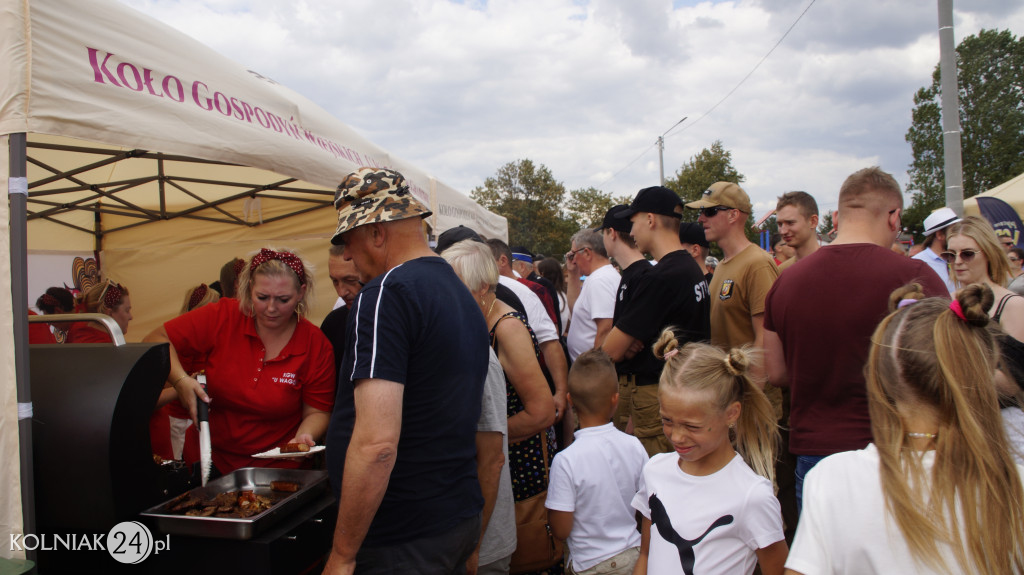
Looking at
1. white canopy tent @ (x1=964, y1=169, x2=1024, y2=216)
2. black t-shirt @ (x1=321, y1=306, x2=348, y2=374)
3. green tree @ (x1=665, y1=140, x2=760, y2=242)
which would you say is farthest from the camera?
green tree @ (x1=665, y1=140, x2=760, y2=242)

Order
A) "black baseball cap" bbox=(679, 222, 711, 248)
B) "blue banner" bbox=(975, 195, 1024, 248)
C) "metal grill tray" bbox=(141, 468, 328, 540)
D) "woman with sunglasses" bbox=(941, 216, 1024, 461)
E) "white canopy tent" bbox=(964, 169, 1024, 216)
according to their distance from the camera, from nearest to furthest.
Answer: "metal grill tray" bbox=(141, 468, 328, 540) < "woman with sunglasses" bbox=(941, 216, 1024, 461) < "black baseball cap" bbox=(679, 222, 711, 248) < "blue banner" bbox=(975, 195, 1024, 248) < "white canopy tent" bbox=(964, 169, 1024, 216)

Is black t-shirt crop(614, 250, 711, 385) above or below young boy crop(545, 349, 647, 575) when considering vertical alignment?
above

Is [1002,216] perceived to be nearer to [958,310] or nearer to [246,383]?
[958,310]

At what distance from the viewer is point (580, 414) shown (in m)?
2.42

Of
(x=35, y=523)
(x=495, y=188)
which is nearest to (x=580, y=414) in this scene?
(x=35, y=523)

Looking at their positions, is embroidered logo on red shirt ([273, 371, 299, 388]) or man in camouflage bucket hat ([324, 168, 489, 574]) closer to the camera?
man in camouflage bucket hat ([324, 168, 489, 574])

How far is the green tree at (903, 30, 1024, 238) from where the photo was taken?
32.2 m

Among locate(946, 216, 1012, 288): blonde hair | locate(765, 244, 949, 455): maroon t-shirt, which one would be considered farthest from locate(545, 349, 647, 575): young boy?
locate(946, 216, 1012, 288): blonde hair

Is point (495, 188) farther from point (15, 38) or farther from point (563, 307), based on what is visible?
point (15, 38)

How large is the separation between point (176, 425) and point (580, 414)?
3.91 metres

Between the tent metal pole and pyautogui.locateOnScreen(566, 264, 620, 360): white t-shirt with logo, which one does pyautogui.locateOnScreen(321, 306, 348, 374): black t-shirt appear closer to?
the tent metal pole

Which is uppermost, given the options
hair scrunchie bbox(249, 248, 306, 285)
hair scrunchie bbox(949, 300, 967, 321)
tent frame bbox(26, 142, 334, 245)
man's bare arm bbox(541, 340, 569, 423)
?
tent frame bbox(26, 142, 334, 245)

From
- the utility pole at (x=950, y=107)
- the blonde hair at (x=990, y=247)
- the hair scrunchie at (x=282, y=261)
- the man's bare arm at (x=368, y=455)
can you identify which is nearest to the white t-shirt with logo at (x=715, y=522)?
the man's bare arm at (x=368, y=455)

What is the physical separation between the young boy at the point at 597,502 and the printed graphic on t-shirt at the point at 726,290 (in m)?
1.38
